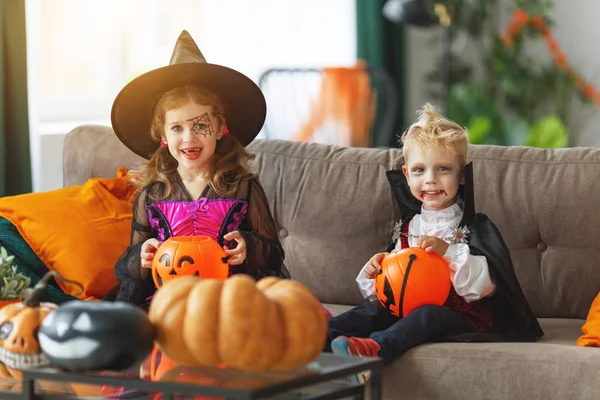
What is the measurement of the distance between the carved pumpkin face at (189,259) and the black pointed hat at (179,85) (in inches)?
23.6

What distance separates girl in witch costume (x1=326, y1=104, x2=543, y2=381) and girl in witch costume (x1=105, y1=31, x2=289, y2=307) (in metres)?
0.31

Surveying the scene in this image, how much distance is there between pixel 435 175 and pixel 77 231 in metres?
1.04

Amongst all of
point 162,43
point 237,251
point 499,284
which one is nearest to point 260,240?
point 237,251

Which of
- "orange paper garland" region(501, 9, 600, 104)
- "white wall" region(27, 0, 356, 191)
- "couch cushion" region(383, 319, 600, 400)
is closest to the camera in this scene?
"couch cushion" region(383, 319, 600, 400)

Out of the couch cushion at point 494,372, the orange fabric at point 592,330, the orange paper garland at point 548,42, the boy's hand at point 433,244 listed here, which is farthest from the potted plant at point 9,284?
the orange paper garland at point 548,42

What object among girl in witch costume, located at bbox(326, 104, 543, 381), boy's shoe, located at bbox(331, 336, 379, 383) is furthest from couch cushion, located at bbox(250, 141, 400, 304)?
boy's shoe, located at bbox(331, 336, 379, 383)

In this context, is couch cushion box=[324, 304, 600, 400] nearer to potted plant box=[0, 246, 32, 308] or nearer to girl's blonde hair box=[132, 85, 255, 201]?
girl's blonde hair box=[132, 85, 255, 201]

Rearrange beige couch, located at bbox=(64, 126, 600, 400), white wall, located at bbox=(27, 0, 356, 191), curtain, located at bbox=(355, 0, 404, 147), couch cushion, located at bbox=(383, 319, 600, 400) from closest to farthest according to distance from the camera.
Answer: couch cushion, located at bbox=(383, 319, 600, 400) → beige couch, located at bbox=(64, 126, 600, 400) → white wall, located at bbox=(27, 0, 356, 191) → curtain, located at bbox=(355, 0, 404, 147)

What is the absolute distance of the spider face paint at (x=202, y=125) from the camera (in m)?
2.77

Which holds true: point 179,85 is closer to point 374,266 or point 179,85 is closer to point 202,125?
point 202,125

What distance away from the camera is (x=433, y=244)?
2.73 meters

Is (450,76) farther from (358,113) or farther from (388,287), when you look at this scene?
(388,287)

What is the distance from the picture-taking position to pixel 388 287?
2.70 metres

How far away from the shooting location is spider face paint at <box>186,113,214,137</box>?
2770mm
